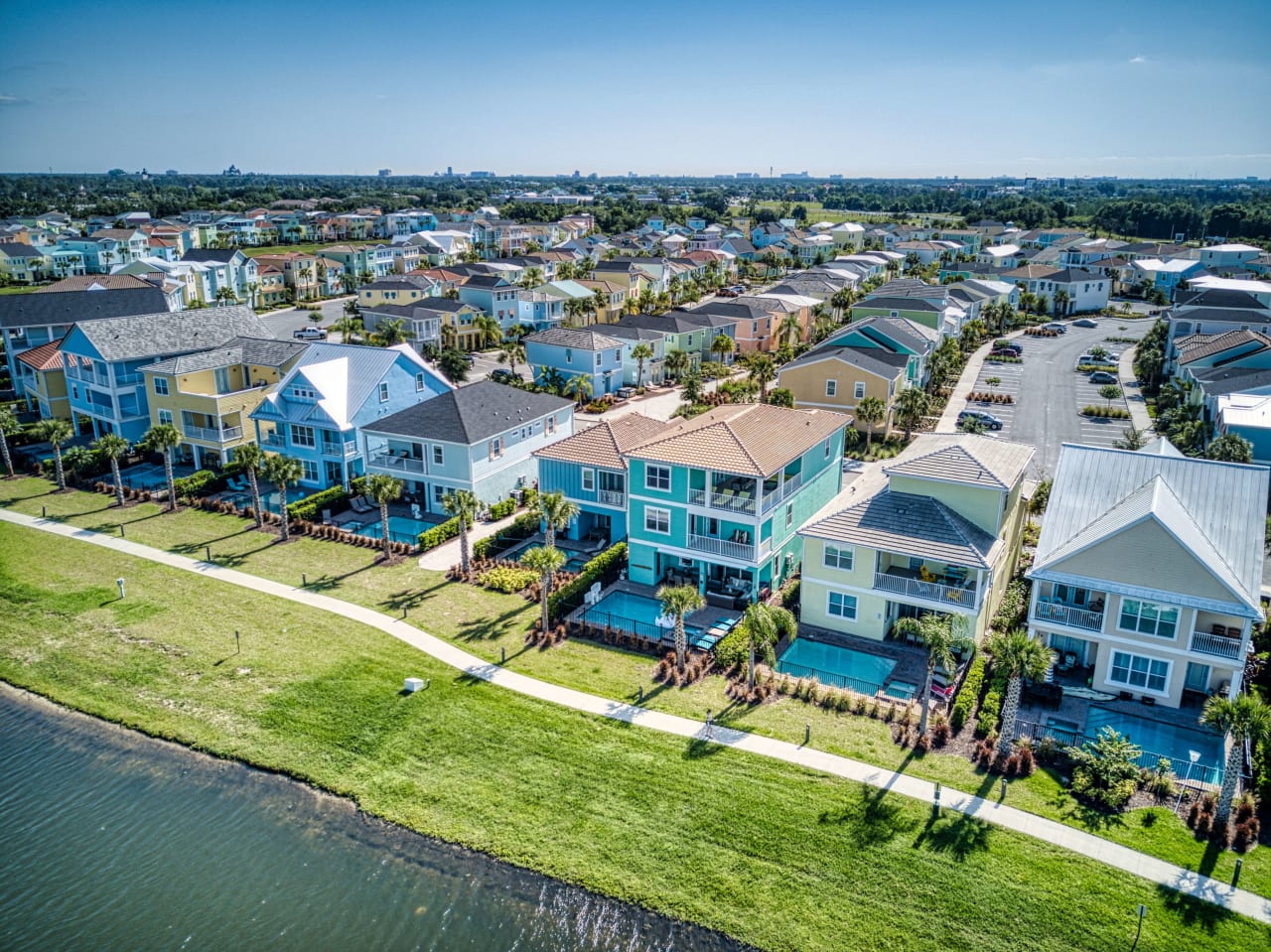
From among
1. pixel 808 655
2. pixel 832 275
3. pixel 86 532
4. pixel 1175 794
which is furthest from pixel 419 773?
pixel 832 275

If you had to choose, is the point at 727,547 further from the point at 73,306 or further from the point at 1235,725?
the point at 73,306

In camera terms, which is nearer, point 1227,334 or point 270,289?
point 1227,334

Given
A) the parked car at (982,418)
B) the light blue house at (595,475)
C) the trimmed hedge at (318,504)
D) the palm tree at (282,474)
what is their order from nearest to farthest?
1. the light blue house at (595,475)
2. the palm tree at (282,474)
3. the trimmed hedge at (318,504)
4. the parked car at (982,418)

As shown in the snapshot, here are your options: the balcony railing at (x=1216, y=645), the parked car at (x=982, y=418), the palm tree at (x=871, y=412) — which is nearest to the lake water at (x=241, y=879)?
the balcony railing at (x=1216, y=645)

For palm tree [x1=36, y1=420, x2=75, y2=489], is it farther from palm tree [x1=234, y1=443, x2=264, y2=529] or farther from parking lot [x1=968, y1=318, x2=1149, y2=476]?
parking lot [x1=968, y1=318, x2=1149, y2=476]

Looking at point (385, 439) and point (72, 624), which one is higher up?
point (385, 439)

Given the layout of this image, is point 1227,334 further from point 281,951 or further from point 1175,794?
point 281,951

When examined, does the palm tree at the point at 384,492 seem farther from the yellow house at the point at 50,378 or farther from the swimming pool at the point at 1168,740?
the yellow house at the point at 50,378
